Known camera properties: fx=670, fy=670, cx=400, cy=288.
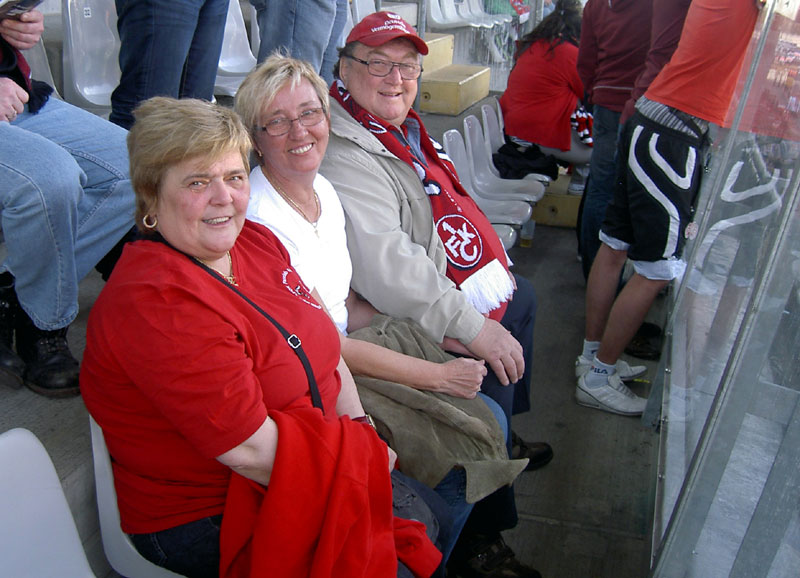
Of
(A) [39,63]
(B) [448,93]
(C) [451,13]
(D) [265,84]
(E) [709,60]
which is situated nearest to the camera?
(D) [265,84]

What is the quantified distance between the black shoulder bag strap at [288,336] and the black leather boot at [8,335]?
67cm

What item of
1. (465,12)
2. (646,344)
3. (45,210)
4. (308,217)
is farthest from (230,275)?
(465,12)

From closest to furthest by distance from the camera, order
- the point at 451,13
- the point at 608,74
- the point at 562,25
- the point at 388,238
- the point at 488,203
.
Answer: the point at 388,238
the point at 608,74
the point at 488,203
the point at 562,25
the point at 451,13

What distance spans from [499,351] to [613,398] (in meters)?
1.18

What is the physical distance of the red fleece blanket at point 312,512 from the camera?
119 cm

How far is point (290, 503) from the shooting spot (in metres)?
1.20

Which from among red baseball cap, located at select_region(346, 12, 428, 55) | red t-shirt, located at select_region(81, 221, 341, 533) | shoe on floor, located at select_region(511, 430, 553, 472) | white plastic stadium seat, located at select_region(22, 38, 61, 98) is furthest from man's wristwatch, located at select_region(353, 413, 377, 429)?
white plastic stadium seat, located at select_region(22, 38, 61, 98)

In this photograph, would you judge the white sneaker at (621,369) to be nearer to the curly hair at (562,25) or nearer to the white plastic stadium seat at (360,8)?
the curly hair at (562,25)

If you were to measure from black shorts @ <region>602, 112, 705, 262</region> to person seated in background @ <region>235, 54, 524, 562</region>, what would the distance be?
45.6 inches

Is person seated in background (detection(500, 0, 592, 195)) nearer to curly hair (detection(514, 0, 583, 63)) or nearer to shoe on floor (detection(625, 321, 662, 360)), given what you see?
curly hair (detection(514, 0, 583, 63))

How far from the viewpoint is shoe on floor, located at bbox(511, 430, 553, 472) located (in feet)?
8.27

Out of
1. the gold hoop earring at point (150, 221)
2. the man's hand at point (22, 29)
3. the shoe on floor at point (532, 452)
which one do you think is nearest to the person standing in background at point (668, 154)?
the shoe on floor at point (532, 452)

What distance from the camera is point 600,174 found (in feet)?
12.0

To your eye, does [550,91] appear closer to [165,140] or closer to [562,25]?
[562,25]
